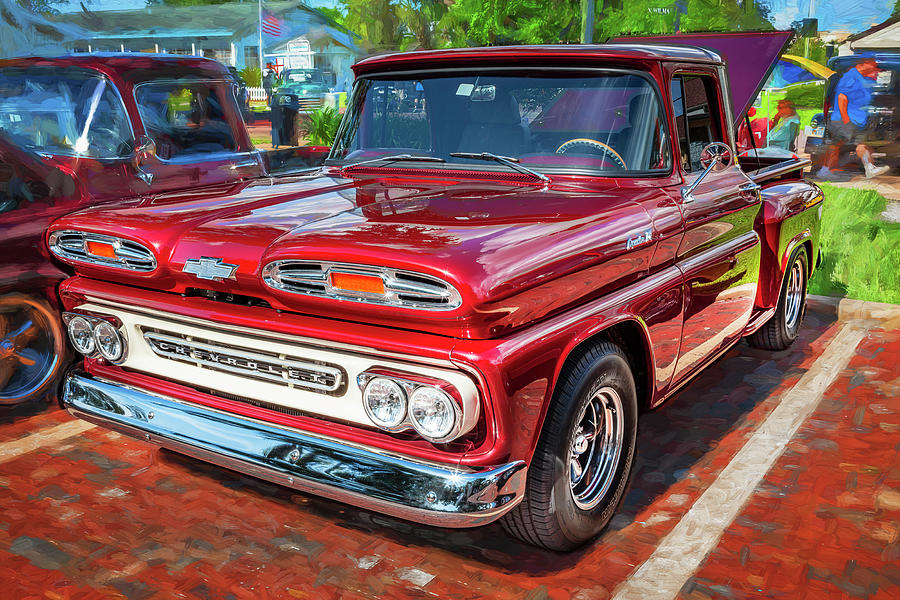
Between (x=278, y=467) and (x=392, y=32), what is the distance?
53.0 meters

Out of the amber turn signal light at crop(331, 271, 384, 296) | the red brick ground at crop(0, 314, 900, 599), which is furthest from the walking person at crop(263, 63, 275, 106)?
the amber turn signal light at crop(331, 271, 384, 296)

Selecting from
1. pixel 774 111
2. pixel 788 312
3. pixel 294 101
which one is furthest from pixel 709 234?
pixel 774 111

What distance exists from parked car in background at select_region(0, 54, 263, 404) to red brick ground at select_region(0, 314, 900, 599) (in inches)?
27.7

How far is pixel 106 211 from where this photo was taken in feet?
11.7

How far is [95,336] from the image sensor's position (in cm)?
354

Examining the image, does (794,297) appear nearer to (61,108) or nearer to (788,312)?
(788,312)

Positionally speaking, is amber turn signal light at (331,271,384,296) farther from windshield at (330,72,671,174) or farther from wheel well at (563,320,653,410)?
windshield at (330,72,671,174)

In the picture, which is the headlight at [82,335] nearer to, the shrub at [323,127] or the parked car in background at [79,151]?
the parked car in background at [79,151]

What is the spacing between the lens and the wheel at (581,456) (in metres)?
3.01

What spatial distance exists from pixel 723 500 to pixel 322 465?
1.98 metres

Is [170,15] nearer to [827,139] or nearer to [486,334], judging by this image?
[827,139]

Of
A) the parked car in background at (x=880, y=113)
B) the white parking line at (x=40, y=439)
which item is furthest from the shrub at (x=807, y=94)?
the white parking line at (x=40, y=439)

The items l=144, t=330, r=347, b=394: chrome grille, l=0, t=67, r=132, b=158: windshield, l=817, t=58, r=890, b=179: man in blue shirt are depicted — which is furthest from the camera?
l=817, t=58, r=890, b=179: man in blue shirt

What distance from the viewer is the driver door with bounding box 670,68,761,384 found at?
158 inches
